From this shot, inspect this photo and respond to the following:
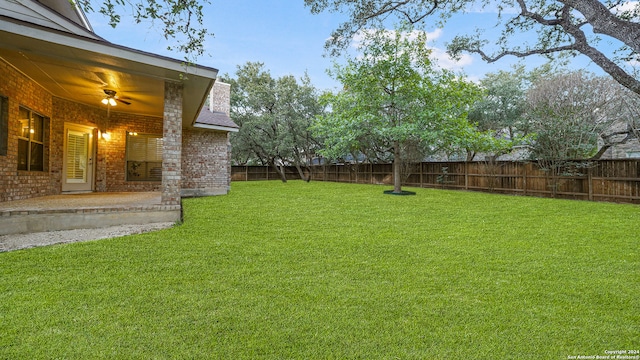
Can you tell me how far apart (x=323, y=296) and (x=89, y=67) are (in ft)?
20.1

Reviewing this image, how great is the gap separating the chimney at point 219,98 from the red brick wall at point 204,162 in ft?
8.22

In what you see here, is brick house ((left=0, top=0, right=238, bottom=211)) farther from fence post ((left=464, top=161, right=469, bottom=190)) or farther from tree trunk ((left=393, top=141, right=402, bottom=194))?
fence post ((left=464, top=161, right=469, bottom=190))

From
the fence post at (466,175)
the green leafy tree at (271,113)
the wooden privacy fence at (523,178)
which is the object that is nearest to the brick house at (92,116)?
the green leafy tree at (271,113)

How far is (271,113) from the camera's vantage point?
833 inches

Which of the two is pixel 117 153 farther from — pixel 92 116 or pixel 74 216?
pixel 74 216

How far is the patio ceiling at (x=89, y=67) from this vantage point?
470cm

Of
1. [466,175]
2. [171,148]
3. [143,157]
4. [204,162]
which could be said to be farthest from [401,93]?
[143,157]

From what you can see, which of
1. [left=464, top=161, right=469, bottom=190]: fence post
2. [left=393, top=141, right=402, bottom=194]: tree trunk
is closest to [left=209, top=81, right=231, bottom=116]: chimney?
[left=393, top=141, right=402, bottom=194]: tree trunk

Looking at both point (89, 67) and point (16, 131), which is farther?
point (16, 131)

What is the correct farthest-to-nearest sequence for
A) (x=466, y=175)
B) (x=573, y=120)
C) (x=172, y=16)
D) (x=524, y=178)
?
(x=466, y=175) → (x=524, y=178) → (x=573, y=120) → (x=172, y=16)

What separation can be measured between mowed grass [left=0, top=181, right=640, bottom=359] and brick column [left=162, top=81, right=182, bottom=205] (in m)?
1.33

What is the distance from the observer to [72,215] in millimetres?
5352

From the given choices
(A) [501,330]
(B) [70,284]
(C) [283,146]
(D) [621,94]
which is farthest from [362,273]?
(C) [283,146]

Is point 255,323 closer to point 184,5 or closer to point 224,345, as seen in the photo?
point 224,345
